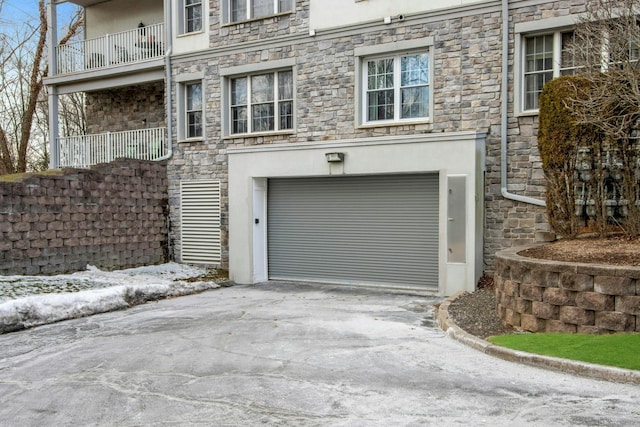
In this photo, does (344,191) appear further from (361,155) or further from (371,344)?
(371,344)

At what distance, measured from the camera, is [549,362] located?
21.0 ft

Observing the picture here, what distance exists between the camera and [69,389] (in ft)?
19.6

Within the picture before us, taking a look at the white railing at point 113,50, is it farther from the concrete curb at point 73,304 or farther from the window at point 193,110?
the concrete curb at point 73,304

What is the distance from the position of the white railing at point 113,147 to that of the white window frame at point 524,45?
1012 centimetres

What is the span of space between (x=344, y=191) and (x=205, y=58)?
5893 millimetres

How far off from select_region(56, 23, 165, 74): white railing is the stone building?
0.33 ft

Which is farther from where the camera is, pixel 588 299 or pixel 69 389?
pixel 588 299

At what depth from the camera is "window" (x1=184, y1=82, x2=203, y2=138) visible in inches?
659

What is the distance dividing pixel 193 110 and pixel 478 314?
35.5ft

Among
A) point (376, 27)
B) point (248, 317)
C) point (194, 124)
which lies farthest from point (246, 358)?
point (194, 124)

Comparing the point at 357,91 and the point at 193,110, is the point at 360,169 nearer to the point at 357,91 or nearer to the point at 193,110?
the point at 357,91

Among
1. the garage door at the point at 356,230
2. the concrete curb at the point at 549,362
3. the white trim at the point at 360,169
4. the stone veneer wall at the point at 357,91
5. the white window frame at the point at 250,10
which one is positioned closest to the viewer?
the concrete curb at the point at 549,362

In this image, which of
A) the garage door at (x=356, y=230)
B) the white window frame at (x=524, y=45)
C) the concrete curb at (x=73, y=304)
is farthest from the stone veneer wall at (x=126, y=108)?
the white window frame at (x=524, y=45)

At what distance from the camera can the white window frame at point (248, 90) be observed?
14844 mm
